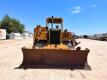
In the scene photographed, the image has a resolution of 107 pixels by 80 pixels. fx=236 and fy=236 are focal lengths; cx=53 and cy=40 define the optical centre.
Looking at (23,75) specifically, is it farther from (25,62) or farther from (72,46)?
(72,46)

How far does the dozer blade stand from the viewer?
384 inches

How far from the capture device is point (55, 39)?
12.5m

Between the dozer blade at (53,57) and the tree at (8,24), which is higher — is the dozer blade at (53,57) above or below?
below

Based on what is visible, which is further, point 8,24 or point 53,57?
point 8,24

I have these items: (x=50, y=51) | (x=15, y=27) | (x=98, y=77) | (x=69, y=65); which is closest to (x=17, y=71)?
(x=50, y=51)

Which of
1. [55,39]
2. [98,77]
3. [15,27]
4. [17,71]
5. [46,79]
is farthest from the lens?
[15,27]

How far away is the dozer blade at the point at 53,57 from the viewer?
975cm

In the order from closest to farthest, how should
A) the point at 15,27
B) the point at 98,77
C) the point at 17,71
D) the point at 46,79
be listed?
the point at 46,79
the point at 98,77
the point at 17,71
the point at 15,27

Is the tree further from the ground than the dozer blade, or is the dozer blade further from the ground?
the tree

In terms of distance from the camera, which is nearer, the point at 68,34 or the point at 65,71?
the point at 65,71

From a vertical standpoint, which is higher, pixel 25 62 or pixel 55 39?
pixel 55 39

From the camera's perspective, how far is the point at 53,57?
32.1 feet

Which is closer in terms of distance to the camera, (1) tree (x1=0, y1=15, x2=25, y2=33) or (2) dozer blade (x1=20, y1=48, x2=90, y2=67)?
(2) dozer blade (x1=20, y1=48, x2=90, y2=67)

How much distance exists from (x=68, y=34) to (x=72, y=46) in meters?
0.69
